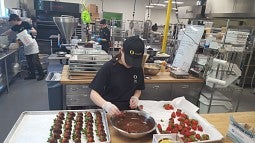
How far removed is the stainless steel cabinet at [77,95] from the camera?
2382 mm

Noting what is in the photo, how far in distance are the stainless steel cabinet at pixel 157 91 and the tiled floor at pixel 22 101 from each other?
1.22 meters

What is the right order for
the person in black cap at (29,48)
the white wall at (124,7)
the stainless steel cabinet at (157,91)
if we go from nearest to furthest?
the stainless steel cabinet at (157,91) < the person in black cap at (29,48) < the white wall at (124,7)

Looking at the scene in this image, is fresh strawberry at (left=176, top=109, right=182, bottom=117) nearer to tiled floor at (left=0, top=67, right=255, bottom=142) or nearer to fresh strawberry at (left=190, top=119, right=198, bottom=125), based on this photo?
fresh strawberry at (left=190, top=119, right=198, bottom=125)

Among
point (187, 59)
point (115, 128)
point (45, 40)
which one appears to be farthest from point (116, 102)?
point (45, 40)

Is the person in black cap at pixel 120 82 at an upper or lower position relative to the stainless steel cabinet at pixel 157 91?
upper

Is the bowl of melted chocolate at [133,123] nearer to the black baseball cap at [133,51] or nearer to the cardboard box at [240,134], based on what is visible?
the black baseball cap at [133,51]

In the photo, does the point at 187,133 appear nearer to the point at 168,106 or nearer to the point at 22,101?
the point at 168,106

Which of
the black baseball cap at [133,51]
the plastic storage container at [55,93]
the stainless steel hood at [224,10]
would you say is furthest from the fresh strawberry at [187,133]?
the stainless steel hood at [224,10]

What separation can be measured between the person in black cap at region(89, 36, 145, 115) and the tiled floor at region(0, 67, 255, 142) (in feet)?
5.93

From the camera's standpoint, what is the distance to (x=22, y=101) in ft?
12.2

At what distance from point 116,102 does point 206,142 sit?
776 mm

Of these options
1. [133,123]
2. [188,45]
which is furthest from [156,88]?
[133,123]

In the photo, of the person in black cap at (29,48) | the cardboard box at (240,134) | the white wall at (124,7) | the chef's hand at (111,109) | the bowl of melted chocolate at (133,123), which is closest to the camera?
the cardboard box at (240,134)

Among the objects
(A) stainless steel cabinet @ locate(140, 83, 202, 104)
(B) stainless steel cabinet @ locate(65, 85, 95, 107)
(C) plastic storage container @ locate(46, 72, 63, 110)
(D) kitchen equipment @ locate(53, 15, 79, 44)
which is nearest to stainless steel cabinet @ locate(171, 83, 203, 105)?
(A) stainless steel cabinet @ locate(140, 83, 202, 104)
